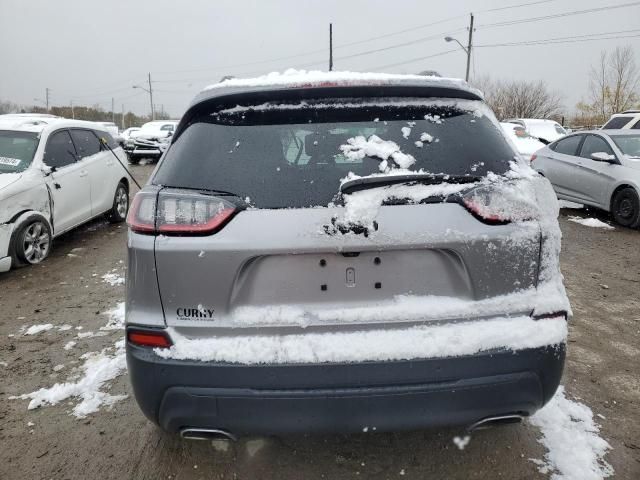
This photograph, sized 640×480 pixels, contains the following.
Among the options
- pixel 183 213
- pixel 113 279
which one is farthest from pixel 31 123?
pixel 183 213

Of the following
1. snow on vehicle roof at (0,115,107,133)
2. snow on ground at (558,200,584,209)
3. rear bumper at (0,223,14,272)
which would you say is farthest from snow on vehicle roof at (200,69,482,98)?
snow on ground at (558,200,584,209)

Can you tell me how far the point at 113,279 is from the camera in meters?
5.58

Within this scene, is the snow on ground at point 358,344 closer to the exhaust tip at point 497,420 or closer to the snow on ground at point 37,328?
the exhaust tip at point 497,420

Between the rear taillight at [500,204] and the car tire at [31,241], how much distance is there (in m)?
5.64

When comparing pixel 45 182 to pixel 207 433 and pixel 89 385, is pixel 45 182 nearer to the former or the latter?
pixel 89 385

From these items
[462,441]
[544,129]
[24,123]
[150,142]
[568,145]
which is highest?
[544,129]

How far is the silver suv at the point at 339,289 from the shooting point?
1.82 metres

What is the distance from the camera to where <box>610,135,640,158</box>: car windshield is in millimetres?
8359

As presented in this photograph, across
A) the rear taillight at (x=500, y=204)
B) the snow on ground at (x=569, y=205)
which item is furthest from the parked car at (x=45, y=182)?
the snow on ground at (x=569, y=205)

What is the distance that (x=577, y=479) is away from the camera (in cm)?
226

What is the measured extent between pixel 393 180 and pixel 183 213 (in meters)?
0.81

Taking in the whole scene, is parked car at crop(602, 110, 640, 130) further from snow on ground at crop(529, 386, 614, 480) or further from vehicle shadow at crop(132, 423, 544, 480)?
vehicle shadow at crop(132, 423, 544, 480)

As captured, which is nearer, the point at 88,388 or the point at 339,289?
the point at 339,289

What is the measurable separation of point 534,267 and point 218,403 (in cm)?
134
